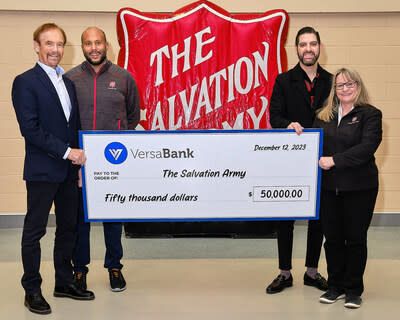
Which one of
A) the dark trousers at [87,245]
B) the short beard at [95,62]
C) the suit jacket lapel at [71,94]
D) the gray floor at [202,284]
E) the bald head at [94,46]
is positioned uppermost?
the bald head at [94,46]

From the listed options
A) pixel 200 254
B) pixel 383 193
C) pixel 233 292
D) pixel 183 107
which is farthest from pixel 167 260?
pixel 383 193

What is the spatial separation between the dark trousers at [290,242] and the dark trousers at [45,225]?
134 centimetres

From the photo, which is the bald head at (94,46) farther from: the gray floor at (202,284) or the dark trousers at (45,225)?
the gray floor at (202,284)

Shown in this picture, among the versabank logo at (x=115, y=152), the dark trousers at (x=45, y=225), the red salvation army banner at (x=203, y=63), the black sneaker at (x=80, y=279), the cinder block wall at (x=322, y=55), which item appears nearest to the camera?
the dark trousers at (x=45, y=225)

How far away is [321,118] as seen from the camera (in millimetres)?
2787

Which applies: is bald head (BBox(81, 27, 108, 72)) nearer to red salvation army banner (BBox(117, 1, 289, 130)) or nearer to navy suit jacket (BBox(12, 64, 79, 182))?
navy suit jacket (BBox(12, 64, 79, 182))

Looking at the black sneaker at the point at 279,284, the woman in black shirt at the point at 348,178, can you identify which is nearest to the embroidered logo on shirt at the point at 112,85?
the woman in black shirt at the point at 348,178

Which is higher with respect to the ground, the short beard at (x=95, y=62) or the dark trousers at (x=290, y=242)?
the short beard at (x=95, y=62)

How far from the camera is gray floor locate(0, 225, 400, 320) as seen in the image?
2.70 meters

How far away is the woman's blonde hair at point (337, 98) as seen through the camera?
2.64m

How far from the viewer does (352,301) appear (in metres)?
2.75

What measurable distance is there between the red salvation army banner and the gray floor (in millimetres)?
1196

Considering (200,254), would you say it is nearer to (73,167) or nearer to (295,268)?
(295,268)

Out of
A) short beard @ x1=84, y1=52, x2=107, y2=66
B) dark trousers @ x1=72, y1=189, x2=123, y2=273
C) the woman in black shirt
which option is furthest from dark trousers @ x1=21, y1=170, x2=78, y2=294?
the woman in black shirt
